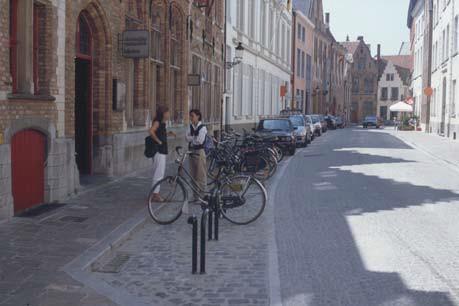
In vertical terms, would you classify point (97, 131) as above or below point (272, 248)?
above

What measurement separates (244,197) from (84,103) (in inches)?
222

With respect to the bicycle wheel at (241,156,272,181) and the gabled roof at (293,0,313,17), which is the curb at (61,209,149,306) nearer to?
the bicycle wheel at (241,156,272,181)

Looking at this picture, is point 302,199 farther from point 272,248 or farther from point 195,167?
point 272,248

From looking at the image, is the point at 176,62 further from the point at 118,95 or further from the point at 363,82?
the point at 363,82

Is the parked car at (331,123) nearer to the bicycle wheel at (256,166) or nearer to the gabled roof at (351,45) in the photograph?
the gabled roof at (351,45)

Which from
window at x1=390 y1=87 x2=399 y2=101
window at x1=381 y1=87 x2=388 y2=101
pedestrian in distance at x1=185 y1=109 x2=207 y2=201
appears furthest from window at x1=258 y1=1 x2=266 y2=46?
window at x1=390 y1=87 x2=399 y2=101

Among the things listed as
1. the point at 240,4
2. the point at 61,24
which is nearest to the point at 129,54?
the point at 61,24

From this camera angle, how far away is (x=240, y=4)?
32844mm

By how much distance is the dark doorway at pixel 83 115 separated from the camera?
13.4 m

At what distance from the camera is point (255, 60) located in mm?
36750

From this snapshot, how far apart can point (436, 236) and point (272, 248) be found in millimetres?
2509

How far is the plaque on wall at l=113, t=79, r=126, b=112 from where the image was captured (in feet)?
45.9

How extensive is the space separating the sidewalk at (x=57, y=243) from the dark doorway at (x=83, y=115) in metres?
1.51

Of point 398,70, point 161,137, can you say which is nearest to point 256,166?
point 161,137
